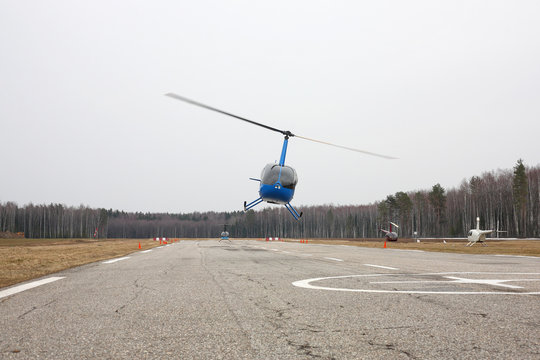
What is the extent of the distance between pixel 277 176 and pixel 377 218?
4266 inches

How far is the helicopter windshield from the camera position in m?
19.0

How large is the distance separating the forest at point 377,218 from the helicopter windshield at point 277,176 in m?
70.9

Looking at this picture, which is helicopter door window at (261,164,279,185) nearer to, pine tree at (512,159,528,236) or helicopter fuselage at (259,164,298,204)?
helicopter fuselage at (259,164,298,204)

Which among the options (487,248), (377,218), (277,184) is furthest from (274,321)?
(377,218)

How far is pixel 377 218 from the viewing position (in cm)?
12194

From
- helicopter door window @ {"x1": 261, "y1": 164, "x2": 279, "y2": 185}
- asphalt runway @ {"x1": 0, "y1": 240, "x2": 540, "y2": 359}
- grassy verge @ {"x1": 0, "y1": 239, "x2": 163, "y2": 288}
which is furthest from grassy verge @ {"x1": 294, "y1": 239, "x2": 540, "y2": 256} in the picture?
grassy verge @ {"x1": 0, "y1": 239, "x2": 163, "y2": 288}

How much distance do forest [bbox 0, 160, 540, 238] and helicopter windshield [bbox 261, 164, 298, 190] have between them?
7094 cm

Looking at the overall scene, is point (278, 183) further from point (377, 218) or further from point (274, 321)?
A: point (377, 218)

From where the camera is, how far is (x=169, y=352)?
3.11 meters

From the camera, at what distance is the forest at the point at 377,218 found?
80.8 m

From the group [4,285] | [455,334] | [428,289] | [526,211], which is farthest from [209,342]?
[526,211]

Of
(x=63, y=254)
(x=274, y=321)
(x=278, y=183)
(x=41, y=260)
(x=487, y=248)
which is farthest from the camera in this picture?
(x=487, y=248)

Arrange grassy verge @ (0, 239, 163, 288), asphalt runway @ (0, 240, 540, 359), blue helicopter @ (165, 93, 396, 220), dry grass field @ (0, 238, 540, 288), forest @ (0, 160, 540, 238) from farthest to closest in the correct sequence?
1. forest @ (0, 160, 540, 238)
2. blue helicopter @ (165, 93, 396, 220)
3. dry grass field @ (0, 238, 540, 288)
4. grassy verge @ (0, 239, 163, 288)
5. asphalt runway @ (0, 240, 540, 359)

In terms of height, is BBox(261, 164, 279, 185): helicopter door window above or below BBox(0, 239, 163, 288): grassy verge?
above
